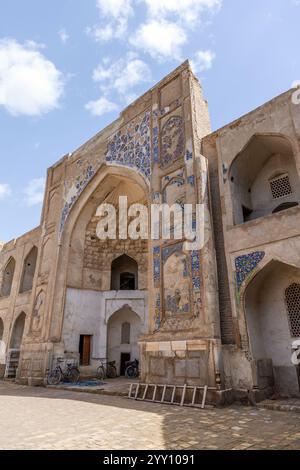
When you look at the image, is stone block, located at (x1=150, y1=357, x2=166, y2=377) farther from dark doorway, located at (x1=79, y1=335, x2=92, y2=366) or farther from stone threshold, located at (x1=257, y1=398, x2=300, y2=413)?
dark doorway, located at (x1=79, y1=335, x2=92, y2=366)

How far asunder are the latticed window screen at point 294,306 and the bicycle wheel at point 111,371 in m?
8.26

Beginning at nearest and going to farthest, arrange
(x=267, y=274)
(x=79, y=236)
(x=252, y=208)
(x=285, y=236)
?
(x=285, y=236) < (x=267, y=274) < (x=252, y=208) < (x=79, y=236)

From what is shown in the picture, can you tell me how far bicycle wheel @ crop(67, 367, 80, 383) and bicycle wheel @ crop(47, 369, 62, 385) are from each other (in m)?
0.35

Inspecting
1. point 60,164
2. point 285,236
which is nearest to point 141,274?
point 60,164

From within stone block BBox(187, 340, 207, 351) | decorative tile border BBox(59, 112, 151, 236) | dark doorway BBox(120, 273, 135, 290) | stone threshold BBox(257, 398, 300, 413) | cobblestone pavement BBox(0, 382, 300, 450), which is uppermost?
decorative tile border BBox(59, 112, 151, 236)

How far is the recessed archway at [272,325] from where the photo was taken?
23.8 ft

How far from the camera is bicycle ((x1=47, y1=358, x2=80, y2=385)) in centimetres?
1125

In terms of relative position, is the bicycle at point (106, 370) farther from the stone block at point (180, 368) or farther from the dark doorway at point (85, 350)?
the stone block at point (180, 368)

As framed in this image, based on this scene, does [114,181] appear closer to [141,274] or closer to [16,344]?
[141,274]

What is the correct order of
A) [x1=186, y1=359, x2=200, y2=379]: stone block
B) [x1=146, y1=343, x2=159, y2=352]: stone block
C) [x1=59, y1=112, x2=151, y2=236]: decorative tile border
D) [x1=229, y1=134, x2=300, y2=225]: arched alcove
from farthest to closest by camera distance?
[x1=59, y1=112, x2=151, y2=236]: decorative tile border → [x1=229, y1=134, x2=300, y2=225]: arched alcove → [x1=146, y1=343, x2=159, y2=352]: stone block → [x1=186, y1=359, x2=200, y2=379]: stone block

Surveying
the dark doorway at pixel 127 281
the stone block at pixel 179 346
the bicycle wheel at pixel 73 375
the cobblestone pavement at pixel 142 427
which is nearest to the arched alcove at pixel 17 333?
the dark doorway at pixel 127 281

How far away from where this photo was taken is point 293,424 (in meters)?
4.84

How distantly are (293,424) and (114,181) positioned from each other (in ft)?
34.9

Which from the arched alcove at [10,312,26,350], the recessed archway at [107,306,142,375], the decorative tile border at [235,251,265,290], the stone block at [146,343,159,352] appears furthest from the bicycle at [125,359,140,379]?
the decorative tile border at [235,251,265,290]
